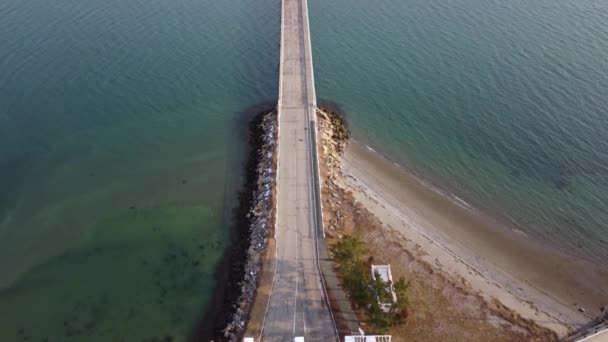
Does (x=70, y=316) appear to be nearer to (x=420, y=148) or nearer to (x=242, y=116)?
(x=242, y=116)

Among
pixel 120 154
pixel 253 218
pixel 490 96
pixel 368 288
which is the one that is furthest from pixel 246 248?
pixel 490 96

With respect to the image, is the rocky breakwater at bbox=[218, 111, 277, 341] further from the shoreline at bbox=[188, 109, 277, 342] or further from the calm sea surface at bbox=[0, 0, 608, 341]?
the calm sea surface at bbox=[0, 0, 608, 341]

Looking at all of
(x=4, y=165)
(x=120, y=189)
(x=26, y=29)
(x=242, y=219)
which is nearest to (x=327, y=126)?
(x=242, y=219)

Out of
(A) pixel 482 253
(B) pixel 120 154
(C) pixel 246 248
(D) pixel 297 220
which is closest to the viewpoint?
(D) pixel 297 220

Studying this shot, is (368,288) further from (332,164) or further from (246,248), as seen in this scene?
(332,164)

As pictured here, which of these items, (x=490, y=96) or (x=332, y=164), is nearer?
(x=332, y=164)

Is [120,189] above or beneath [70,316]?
above

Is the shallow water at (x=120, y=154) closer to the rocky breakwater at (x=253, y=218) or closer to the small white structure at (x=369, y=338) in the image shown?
the rocky breakwater at (x=253, y=218)
